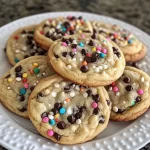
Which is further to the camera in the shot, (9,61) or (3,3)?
(3,3)

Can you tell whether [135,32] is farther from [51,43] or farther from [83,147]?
[83,147]

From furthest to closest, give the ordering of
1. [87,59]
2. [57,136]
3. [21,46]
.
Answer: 1. [21,46]
2. [87,59]
3. [57,136]

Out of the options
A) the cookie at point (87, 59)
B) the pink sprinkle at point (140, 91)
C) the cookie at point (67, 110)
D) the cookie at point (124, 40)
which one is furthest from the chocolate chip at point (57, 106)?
the cookie at point (124, 40)

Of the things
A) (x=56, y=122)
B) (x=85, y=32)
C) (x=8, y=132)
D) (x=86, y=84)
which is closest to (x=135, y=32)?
(x=85, y=32)

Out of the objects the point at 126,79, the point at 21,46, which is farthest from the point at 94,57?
the point at 21,46

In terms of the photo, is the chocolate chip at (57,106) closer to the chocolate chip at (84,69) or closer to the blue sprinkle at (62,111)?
the blue sprinkle at (62,111)

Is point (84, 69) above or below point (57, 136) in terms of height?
above

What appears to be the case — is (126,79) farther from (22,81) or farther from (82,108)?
(22,81)
